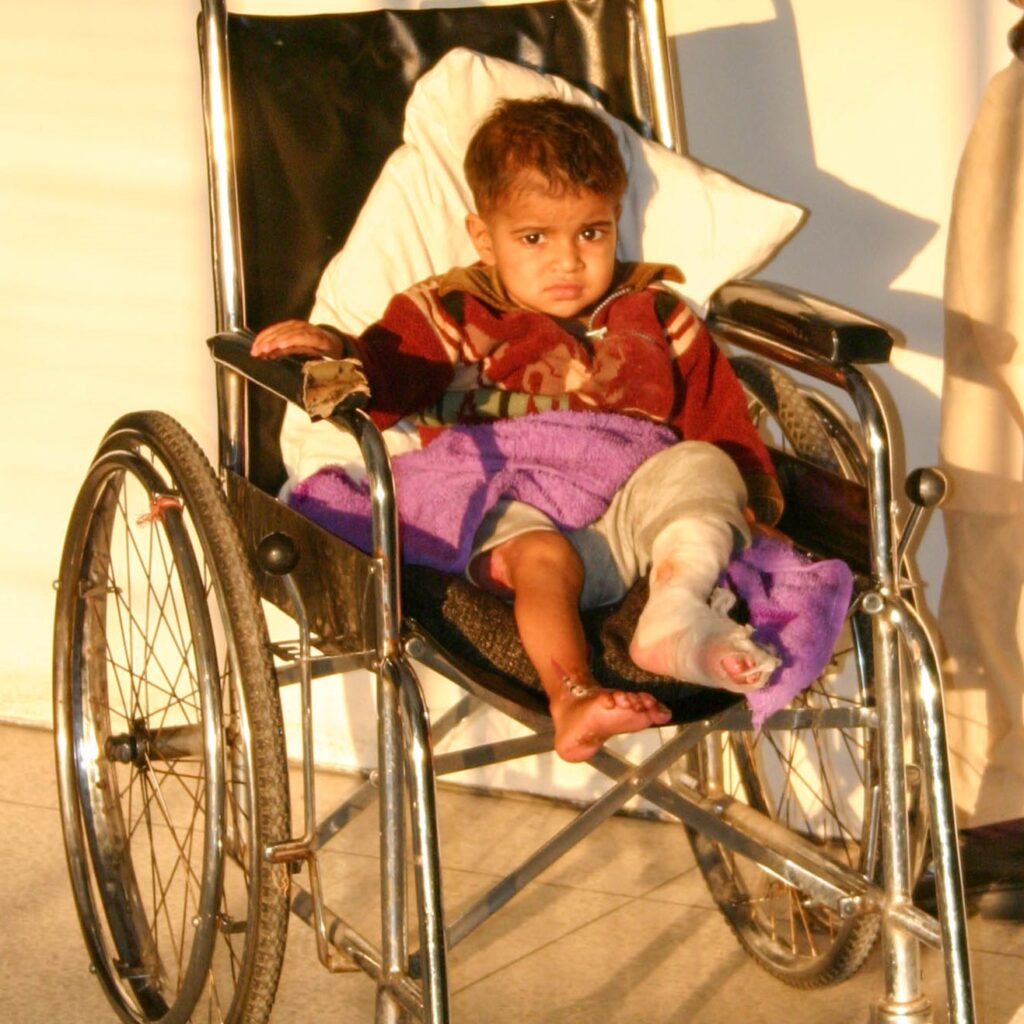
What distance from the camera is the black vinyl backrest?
1989 mm

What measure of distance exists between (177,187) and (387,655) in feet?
4.05

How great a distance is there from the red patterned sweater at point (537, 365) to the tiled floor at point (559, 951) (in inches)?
24.1

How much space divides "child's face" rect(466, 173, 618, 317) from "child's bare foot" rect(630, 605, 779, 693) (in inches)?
19.2

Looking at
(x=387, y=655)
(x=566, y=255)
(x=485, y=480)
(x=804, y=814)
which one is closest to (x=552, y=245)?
(x=566, y=255)

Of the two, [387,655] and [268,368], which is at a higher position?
[268,368]

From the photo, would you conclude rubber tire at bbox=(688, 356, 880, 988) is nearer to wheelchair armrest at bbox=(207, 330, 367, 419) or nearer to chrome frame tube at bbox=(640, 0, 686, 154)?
chrome frame tube at bbox=(640, 0, 686, 154)

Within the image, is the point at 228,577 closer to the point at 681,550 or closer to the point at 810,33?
the point at 681,550

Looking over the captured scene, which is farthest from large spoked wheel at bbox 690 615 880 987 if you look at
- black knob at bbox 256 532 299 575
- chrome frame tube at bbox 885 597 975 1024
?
black knob at bbox 256 532 299 575

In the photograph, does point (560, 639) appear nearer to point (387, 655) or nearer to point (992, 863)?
point (387, 655)

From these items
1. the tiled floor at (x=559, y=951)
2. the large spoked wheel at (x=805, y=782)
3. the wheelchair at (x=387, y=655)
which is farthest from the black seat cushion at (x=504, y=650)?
the tiled floor at (x=559, y=951)

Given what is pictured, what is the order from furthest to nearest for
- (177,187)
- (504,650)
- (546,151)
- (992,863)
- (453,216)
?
(177,187)
(992,863)
(453,216)
(546,151)
(504,650)

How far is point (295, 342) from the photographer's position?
1673 mm

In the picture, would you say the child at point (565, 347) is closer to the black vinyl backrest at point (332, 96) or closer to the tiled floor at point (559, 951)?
the black vinyl backrest at point (332, 96)

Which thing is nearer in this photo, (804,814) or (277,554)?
(277,554)
